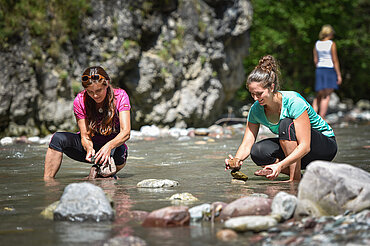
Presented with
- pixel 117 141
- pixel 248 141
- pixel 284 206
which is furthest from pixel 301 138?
pixel 117 141

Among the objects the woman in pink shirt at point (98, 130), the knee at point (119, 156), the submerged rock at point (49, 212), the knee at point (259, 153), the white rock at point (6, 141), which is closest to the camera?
the submerged rock at point (49, 212)

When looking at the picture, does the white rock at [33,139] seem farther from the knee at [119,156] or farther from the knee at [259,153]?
the knee at [259,153]

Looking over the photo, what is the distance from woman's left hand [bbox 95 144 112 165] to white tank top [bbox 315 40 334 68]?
6452 millimetres

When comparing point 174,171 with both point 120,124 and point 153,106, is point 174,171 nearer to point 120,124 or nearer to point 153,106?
point 120,124

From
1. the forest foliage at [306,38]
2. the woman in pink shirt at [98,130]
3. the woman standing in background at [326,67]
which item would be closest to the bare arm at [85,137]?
the woman in pink shirt at [98,130]

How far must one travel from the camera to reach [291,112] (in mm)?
4527

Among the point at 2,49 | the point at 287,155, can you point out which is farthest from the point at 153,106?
the point at 287,155

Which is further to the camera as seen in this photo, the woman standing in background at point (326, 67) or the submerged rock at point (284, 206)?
the woman standing in background at point (326, 67)

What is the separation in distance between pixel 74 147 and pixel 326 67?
6.43 metres

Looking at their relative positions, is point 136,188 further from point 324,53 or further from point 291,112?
point 324,53

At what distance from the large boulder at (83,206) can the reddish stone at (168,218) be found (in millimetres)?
270

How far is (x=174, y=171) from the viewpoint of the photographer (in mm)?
5543

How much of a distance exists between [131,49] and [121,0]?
0.89 m

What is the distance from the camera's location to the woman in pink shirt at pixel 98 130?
483cm
